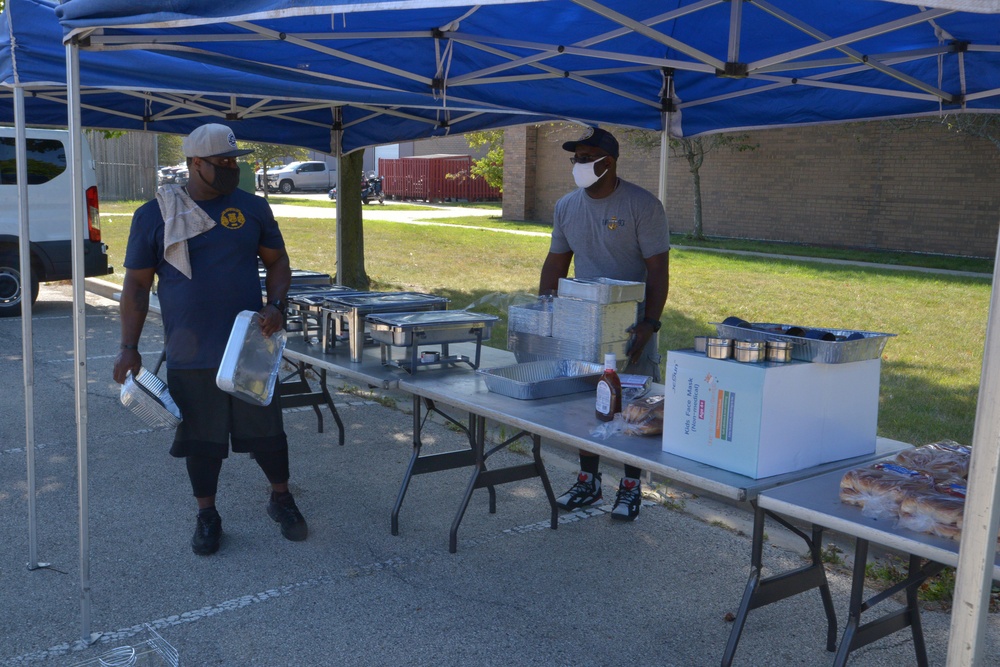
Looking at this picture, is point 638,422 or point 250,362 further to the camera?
point 250,362

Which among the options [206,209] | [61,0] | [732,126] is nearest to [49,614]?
[206,209]

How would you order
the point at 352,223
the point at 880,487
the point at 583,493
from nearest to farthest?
the point at 880,487 → the point at 583,493 → the point at 352,223

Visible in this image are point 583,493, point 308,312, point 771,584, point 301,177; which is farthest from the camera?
point 301,177

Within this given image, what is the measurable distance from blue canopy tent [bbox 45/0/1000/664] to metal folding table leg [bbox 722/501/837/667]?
6.75 feet

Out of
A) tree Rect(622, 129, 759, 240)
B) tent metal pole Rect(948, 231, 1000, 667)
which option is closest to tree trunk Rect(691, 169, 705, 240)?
tree Rect(622, 129, 759, 240)

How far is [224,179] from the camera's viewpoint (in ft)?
13.0

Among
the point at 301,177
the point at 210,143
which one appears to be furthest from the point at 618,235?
the point at 301,177

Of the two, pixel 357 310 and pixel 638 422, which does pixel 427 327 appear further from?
pixel 638 422

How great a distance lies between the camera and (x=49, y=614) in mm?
3662

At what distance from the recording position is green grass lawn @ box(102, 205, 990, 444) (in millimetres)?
7027

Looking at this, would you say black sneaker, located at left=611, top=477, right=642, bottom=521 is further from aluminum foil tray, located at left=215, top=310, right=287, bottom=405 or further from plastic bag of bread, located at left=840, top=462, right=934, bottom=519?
plastic bag of bread, located at left=840, top=462, right=934, bottom=519

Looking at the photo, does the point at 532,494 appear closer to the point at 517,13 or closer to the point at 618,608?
the point at 618,608

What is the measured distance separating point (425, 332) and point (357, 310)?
0.51 metres

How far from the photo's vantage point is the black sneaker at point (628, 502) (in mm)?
4715
